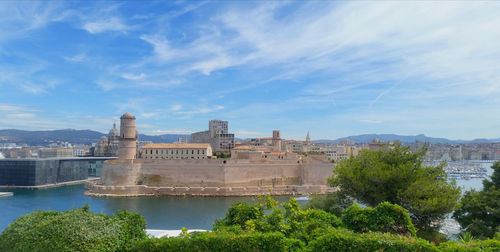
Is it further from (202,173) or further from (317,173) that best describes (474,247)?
(317,173)

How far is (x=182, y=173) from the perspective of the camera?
3569 cm

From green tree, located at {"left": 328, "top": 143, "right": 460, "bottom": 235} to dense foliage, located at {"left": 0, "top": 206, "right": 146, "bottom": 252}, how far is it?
973 centimetres

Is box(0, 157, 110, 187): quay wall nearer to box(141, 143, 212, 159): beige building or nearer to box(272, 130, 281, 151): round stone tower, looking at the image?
box(141, 143, 212, 159): beige building

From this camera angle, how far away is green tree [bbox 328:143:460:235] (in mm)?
11867

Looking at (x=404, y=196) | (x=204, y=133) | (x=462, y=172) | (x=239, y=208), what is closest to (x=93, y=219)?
(x=239, y=208)

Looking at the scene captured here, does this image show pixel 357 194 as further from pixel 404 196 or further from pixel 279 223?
pixel 279 223

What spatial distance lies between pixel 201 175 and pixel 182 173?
2.13 metres

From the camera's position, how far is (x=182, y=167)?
1407 inches

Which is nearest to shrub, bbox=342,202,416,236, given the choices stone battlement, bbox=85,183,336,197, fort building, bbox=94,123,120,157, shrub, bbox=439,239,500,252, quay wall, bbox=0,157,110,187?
shrub, bbox=439,239,500,252

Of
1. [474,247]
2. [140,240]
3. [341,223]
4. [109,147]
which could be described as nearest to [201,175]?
[341,223]

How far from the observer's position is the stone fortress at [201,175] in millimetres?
33594

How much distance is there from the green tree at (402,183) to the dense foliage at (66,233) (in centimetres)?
973

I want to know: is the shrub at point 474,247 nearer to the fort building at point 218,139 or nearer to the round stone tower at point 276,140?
the round stone tower at point 276,140

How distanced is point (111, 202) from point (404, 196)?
81.8ft
